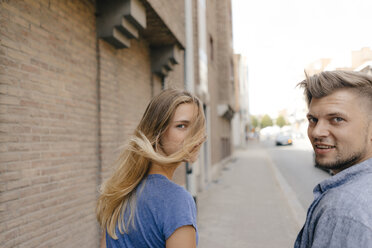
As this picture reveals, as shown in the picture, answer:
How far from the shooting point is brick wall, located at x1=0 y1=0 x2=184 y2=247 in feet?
8.30

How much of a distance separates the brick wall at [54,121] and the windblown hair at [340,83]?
1.23 m

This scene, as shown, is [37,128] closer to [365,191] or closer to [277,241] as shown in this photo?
[365,191]

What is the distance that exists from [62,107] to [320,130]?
113 inches

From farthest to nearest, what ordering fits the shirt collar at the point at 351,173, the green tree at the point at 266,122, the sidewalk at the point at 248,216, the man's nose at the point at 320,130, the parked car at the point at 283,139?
the green tree at the point at 266,122 < the parked car at the point at 283,139 < the sidewalk at the point at 248,216 < the man's nose at the point at 320,130 < the shirt collar at the point at 351,173

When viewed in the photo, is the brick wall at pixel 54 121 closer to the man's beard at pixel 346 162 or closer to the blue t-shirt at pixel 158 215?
the blue t-shirt at pixel 158 215

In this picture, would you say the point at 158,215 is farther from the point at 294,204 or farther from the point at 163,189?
the point at 294,204

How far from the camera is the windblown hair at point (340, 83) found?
4.16ft

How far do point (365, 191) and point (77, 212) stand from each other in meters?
3.28

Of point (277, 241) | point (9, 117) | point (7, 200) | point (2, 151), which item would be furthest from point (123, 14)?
point (277, 241)

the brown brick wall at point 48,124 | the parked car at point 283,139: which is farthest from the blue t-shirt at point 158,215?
the parked car at point 283,139

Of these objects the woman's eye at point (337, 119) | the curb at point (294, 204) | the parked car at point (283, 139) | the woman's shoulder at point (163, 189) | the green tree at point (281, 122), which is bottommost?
the curb at point (294, 204)

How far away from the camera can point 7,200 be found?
2.44 meters

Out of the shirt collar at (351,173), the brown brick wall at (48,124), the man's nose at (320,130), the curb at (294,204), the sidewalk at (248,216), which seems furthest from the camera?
the curb at (294,204)

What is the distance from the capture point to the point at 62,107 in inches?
131
